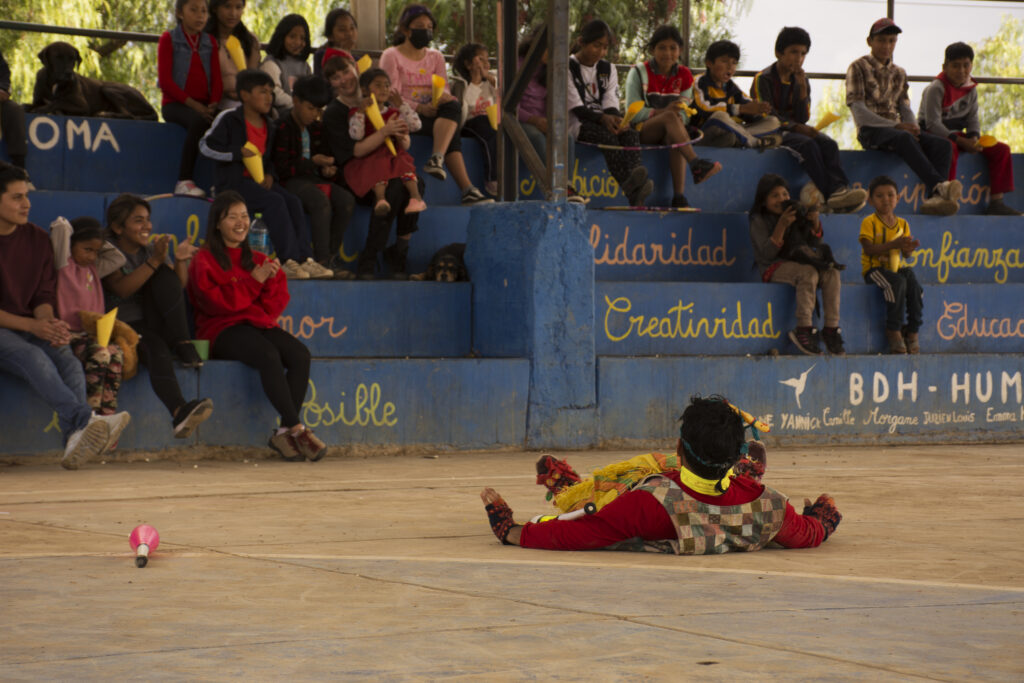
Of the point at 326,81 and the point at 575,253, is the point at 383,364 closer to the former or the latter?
the point at 575,253

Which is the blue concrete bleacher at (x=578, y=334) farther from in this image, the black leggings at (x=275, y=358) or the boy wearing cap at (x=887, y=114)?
the boy wearing cap at (x=887, y=114)

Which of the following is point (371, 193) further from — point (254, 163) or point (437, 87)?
point (437, 87)

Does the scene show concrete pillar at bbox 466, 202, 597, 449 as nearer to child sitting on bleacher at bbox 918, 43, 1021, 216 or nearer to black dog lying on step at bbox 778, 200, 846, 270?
black dog lying on step at bbox 778, 200, 846, 270

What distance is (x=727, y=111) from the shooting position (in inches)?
467

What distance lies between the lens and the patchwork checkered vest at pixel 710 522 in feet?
15.3

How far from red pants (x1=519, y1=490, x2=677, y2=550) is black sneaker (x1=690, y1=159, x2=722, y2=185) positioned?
21.5 ft

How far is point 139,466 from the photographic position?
764 centimetres

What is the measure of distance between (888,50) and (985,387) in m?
3.37

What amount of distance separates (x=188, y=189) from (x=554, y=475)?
15.4 ft

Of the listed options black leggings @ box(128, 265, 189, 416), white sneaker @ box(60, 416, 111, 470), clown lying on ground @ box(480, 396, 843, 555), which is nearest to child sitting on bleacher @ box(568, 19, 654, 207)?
black leggings @ box(128, 265, 189, 416)

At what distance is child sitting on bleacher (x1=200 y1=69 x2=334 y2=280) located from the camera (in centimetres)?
891

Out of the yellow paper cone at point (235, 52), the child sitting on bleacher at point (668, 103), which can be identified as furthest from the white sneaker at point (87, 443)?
the child sitting on bleacher at point (668, 103)

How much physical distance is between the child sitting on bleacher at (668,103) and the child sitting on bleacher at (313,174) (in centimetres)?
275

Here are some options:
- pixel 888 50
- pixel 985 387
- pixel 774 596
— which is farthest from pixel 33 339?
pixel 888 50
